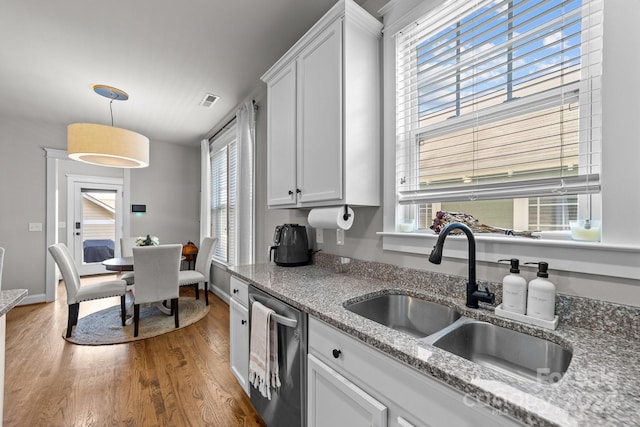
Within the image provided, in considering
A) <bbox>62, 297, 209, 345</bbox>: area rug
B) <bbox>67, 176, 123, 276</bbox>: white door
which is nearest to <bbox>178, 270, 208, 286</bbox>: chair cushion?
<bbox>62, 297, 209, 345</bbox>: area rug

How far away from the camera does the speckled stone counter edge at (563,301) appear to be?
0.86 meters

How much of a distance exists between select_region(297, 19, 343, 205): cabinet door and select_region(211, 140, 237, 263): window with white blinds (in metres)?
2.32

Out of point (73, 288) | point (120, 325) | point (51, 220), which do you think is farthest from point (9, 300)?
point (51, 220)

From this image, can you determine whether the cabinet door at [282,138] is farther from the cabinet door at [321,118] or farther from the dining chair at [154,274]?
the dining chair at [154,274]

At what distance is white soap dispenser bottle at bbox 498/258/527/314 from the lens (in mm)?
981

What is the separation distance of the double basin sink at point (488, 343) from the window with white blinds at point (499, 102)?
19.9 inches

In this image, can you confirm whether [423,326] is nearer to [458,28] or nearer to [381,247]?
[381,247]

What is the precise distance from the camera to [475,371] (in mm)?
680

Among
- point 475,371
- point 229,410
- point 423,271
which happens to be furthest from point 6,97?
point 475,371

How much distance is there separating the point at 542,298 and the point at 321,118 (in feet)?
4.39

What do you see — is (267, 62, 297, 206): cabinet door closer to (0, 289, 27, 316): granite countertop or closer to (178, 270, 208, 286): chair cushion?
(0, 289, 27, 316): granite countertop

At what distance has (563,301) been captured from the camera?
978 millimetres

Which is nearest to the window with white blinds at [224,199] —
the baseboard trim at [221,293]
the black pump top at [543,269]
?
the baseboard trim at [221,293]

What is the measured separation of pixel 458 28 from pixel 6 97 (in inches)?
187
